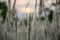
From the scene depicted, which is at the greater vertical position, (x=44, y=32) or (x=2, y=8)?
(x=2, y=8)

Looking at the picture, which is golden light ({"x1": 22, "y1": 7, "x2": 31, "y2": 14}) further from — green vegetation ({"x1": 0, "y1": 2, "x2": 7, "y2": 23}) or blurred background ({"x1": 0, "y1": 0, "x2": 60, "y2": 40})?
green vegetation ({"x1": 0, "y1": 2, "x2": 7, "y2": 23})

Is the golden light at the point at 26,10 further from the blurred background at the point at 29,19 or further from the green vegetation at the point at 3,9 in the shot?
the green vegetation at the point at 3,9

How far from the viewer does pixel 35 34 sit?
1.79 metres

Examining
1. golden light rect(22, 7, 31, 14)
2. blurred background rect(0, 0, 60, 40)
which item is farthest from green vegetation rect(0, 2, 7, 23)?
golden light rect(22, 7, 31, 14)

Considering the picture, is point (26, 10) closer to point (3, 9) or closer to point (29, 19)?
point (29, 19)

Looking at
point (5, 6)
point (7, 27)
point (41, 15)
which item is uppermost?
point (5, 6)

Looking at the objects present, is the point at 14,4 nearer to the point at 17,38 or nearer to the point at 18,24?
the point at 18,24

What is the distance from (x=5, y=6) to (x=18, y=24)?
0.25 m

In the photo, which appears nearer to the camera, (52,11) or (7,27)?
(7,27)

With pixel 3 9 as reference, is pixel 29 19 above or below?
below

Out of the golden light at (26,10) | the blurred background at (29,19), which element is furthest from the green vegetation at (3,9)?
the golden light at (26,10)

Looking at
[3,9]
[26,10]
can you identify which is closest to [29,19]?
[26,10]

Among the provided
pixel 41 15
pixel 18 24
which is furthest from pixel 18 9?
pixel 41 15

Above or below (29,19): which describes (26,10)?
above
